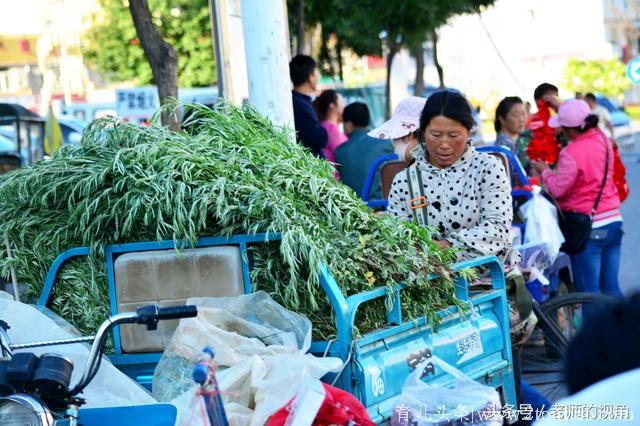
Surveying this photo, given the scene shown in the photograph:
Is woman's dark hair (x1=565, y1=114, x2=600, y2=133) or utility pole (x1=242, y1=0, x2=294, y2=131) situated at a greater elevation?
utility pole (x1=242, y1=0, x2=294, y2=131)

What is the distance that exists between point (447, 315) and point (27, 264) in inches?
69.7

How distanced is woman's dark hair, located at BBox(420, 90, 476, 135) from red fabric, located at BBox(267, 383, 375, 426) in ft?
6.89

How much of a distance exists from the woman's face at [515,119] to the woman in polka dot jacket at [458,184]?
14.5 ft

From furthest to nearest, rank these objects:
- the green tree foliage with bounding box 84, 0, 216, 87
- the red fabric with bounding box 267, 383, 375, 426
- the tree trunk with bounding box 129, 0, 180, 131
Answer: the green tree foliage with bounding box 84, 0, 216, 87
the tree trunk with bounding box 129, 0, 180, 131
the red fabric with bounding box 267, 383, 375, 426

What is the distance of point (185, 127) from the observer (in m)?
4.93

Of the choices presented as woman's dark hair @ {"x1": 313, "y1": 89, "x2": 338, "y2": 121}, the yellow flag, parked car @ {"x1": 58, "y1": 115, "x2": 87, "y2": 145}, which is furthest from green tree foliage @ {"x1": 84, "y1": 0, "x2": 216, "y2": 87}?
woman's dark hair @ {"x1": 313, "y1": 89, "x2": 338, "y2": 121}

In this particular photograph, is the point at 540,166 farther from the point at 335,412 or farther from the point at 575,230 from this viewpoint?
the point at 335,412

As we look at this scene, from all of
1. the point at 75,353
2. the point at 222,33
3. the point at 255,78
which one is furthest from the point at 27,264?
the point at 222,33

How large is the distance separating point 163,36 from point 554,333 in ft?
98.0

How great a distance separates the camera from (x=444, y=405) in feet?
12.2

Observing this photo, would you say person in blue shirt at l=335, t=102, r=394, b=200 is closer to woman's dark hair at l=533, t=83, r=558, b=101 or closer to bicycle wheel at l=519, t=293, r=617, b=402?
woman's dark hair at l=533, t=83, r=558, b=101

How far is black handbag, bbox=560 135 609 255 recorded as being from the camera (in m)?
7.48

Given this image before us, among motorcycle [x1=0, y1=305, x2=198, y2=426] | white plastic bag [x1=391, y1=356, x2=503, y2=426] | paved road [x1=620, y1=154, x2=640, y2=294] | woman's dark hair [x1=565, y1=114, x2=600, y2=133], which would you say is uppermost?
woman's dark hair [x1=565, y1=114, x2=600, y2=133]

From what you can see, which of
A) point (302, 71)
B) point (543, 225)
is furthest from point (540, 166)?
point (302, 71)
